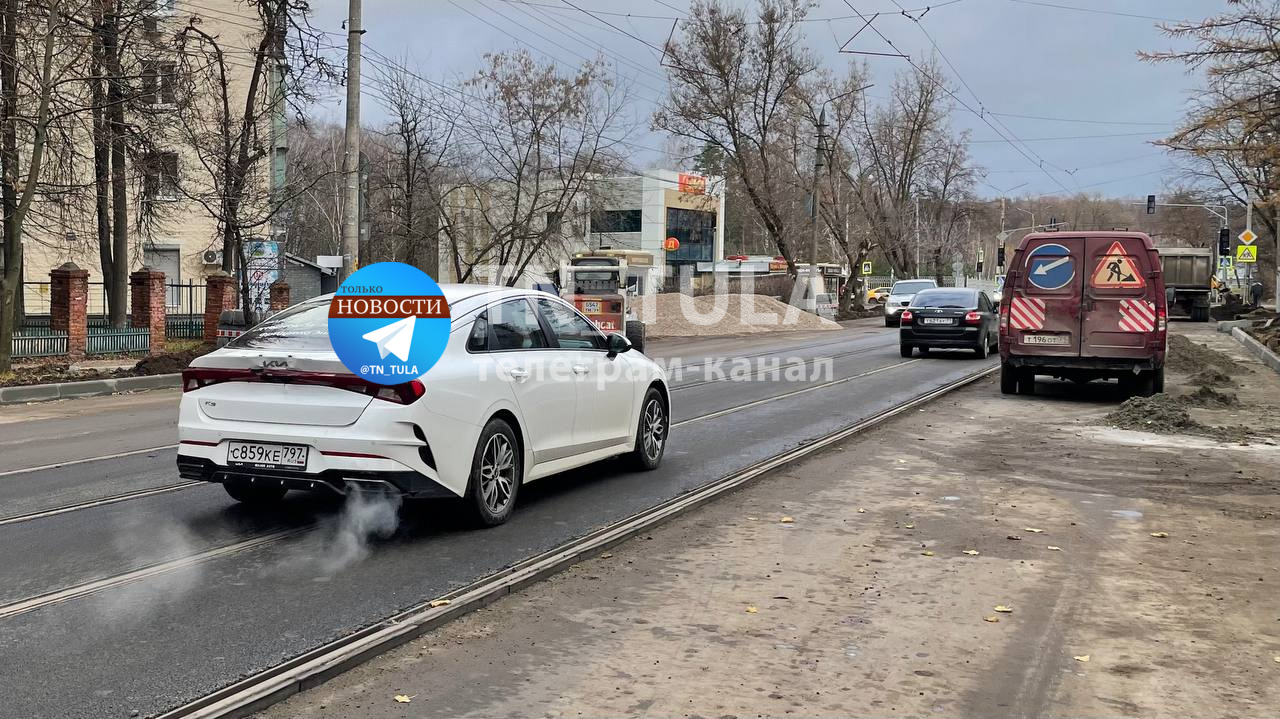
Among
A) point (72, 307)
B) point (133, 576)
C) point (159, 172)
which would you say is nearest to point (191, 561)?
point (133, 576)

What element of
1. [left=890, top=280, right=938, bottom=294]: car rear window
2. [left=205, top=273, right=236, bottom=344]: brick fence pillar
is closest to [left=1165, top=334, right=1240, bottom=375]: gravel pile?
[left=205, top=273, right=236, bottom=344]: brick fence pillar

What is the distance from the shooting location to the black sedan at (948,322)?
2342 centimetres

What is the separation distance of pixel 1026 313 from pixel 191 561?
1257 centimetres

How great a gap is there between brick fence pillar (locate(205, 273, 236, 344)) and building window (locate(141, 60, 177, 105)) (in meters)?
4.03

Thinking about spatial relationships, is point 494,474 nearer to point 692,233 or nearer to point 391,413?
point 391,413

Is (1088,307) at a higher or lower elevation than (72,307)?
higher

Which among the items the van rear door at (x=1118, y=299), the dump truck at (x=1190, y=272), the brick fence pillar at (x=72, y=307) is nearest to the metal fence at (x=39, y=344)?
the brick fence pillar at (x=72, y=307)

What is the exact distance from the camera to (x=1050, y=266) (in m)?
15.6

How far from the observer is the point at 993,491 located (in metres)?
8.78

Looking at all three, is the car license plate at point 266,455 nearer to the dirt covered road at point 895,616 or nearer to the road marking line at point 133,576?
the road marking line at point 133,576

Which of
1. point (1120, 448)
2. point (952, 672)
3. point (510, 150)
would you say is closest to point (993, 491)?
point (1120, 448)

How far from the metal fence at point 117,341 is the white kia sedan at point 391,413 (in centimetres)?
1626

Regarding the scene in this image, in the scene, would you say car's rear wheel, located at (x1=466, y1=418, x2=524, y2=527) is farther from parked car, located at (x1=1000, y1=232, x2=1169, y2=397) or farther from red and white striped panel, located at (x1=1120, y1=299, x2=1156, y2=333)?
red and white striped panel, located at (x1=1120, y1=299, x2=1156, y2=333)

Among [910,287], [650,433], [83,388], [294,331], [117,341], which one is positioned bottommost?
[83,388]
